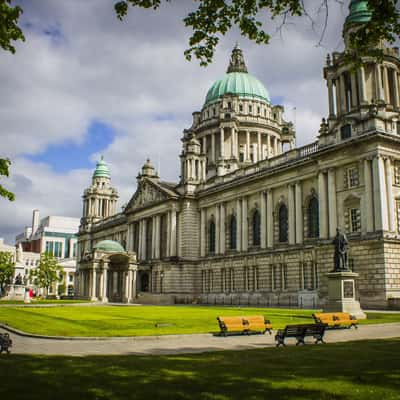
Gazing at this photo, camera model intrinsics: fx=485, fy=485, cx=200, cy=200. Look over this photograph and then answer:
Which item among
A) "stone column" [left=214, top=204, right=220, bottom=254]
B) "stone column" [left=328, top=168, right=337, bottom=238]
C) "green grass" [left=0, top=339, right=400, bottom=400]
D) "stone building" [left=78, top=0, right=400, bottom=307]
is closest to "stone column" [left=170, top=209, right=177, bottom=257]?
"stone building" [left=78, top=0, right=400, bottom=307]

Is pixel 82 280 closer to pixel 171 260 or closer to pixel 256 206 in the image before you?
pixel 171 260

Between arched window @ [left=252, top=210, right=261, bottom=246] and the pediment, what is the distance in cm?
1722

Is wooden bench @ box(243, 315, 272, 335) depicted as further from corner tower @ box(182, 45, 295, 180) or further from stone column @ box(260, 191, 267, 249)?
corner tower @ box(182, 45, 295, 180)

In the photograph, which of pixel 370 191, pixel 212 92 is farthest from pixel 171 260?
pixel 212 92

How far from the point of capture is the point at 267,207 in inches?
2413

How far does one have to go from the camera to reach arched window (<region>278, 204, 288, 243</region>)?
5928 centimetres

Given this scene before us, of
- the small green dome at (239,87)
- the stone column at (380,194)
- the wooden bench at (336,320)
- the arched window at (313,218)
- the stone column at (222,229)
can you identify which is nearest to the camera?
the wooden bench at (336,320)

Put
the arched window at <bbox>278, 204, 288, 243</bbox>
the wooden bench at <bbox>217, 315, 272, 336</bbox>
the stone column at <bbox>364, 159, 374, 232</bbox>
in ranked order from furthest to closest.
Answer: the arched window at <bbox>278, 204, 288, 243</bbox>
the stone column at <bbox>364, 159, 374, 232</bbox>
the wooden bench at <bbox>217, 315, 272, 336</bbox>

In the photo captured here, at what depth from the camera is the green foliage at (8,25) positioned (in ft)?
42.6

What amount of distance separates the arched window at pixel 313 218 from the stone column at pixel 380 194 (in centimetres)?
970

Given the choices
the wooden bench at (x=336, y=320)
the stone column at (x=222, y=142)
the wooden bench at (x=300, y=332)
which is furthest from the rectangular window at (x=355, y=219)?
the stone column at (x=222, y=142)

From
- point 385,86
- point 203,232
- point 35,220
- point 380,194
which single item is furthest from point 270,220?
point 35,220

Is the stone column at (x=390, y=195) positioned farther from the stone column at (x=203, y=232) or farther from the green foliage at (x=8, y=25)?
the green foliage at (x=8, y=25)

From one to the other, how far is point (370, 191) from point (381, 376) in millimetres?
37124
